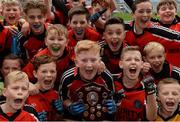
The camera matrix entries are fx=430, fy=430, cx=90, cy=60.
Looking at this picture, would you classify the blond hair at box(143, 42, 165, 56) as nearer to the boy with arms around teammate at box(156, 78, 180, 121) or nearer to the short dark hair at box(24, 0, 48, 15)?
the boy with arms around teammate at box(156, 78, 180, 121)

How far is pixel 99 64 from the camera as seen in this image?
13.9ft

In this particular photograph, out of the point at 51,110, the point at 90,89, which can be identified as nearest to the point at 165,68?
the point at 90,89

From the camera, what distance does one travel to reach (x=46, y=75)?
4.29 meters

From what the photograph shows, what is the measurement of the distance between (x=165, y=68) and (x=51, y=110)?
54.5 inches

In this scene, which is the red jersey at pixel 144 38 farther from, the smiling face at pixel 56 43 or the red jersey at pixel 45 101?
the red jersey at pixel 45 101

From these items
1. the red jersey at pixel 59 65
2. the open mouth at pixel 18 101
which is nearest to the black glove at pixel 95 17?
the red jersey at pixel 59 65

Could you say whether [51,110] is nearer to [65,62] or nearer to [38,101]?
[38,101]

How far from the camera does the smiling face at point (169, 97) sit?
13.0ft

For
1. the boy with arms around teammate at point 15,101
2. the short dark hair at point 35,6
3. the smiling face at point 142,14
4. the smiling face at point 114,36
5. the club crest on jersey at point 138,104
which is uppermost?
the short dark hair at point 35,6

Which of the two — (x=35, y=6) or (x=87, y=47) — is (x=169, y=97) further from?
(x=35, y=6)

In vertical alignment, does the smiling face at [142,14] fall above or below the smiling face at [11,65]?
above

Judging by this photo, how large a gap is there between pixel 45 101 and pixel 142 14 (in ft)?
6.03

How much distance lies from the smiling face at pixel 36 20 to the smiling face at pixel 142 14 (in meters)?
1.17

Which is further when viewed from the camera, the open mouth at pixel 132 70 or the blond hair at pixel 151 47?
the blond hair at pixel 151 47
